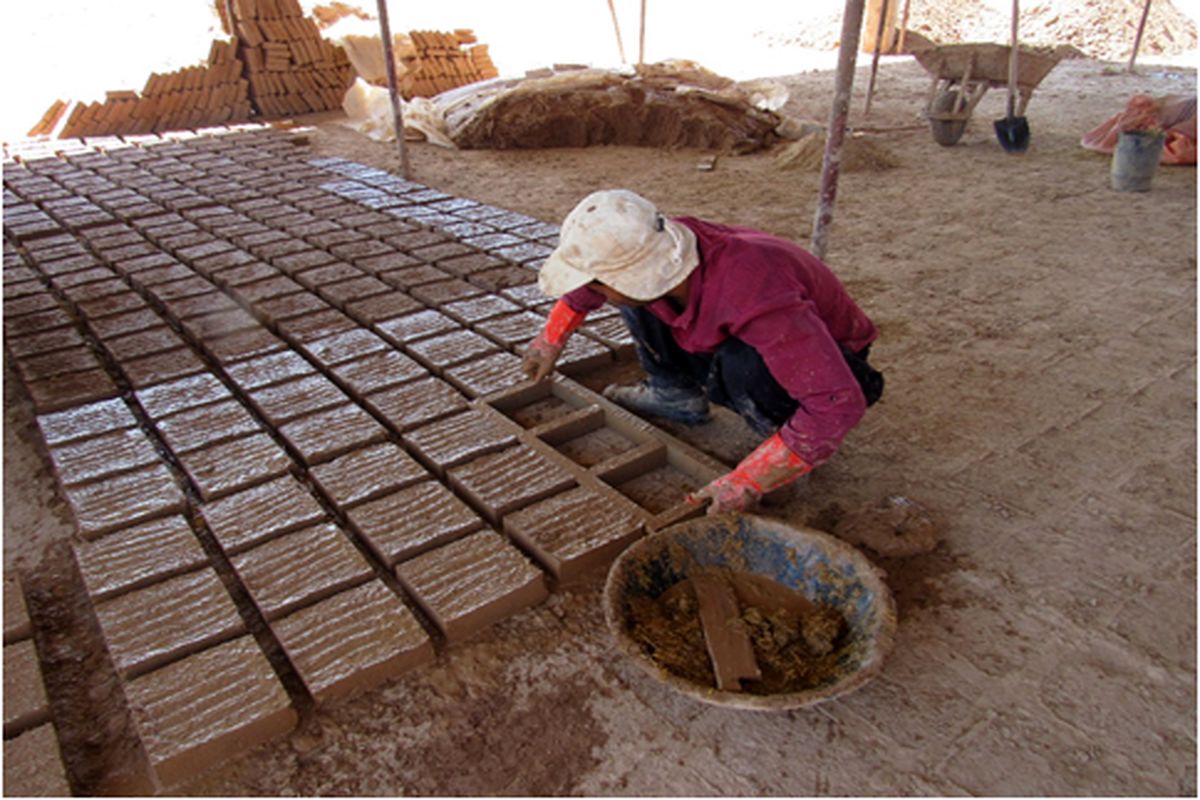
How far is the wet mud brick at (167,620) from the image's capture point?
2191 mm

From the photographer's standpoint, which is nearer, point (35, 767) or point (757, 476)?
point (35, 767)

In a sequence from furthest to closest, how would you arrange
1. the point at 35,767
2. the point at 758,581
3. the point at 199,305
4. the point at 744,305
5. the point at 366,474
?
the point at 199,305, the point at 366,474, the point at 758,581, the point at 744,305, the point at 35,767

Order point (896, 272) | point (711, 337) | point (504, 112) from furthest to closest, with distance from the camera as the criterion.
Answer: point (504, 112)
point (896, 272)
point (711, 337)

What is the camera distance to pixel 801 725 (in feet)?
6.57

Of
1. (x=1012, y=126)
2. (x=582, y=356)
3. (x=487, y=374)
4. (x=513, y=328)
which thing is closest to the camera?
(x=487, y=374)

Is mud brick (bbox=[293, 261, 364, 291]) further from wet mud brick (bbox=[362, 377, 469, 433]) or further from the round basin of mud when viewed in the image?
the round basin of mud

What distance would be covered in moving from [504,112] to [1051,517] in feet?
22.5

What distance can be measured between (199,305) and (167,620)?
8.16ft

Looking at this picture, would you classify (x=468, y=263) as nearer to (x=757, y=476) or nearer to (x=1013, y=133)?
(x=757, y=476)

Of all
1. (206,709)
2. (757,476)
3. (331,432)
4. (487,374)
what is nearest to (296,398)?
(331,432)

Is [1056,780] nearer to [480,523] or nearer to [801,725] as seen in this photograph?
[801,725]

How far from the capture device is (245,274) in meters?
4.71

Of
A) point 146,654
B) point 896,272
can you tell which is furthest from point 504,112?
point 146,654

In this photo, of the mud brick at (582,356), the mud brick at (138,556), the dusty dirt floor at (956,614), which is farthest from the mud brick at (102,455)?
the mud brick at (582,356)
